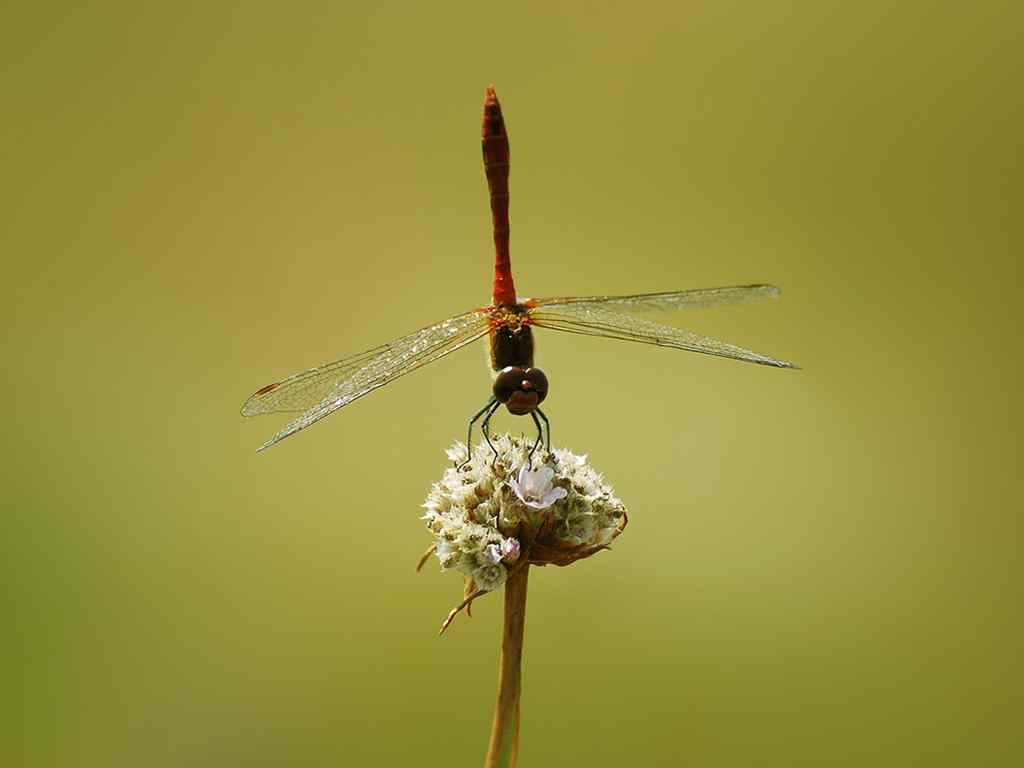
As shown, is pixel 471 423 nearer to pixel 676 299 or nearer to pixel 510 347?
pixel 510 347

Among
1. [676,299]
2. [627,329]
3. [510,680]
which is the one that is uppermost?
[676,299]

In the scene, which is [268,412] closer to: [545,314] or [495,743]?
[545,314]

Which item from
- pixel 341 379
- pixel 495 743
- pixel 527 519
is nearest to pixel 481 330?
pixel 341 379

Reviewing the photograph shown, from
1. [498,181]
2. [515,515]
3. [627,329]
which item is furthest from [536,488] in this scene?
[498,181]

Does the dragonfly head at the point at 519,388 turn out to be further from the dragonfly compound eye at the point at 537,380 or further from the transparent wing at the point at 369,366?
the transparent wing at the point at 369,366

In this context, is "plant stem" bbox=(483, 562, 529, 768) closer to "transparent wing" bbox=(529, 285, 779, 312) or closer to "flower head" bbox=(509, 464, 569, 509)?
"flower head" bbox=(509, 464, 569, 509)
